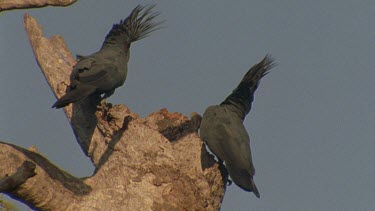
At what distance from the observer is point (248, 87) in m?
9.41

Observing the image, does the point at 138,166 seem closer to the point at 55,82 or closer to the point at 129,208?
the point at 129,208

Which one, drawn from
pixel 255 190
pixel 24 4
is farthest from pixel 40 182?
pixel 255 190

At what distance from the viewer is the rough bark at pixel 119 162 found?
6266mm

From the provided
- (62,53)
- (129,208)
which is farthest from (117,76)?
(129,208)

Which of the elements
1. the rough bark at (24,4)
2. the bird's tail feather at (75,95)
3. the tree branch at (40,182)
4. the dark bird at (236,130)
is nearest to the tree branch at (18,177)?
the tree branch at (40,182)

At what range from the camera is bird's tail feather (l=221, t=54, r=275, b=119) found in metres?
9.28

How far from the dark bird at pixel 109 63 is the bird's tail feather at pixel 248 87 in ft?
4.72

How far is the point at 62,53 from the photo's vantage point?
26.0 feet

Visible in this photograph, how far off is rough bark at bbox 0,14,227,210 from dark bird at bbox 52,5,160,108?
7.9 inches

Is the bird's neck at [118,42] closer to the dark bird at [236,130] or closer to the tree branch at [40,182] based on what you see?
the dark bird at [236,130]

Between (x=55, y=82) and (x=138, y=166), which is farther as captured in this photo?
(x=55, y=82)

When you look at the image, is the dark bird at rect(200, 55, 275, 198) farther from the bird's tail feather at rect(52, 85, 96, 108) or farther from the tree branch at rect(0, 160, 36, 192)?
the tree branch at rect(0, 160, 36, 192)

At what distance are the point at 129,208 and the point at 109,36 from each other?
3.22 metres

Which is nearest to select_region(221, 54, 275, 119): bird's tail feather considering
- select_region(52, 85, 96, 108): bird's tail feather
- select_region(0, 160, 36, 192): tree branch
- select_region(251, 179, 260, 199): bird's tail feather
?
select_region(251, 179, 260, 199): bird's tail feather
